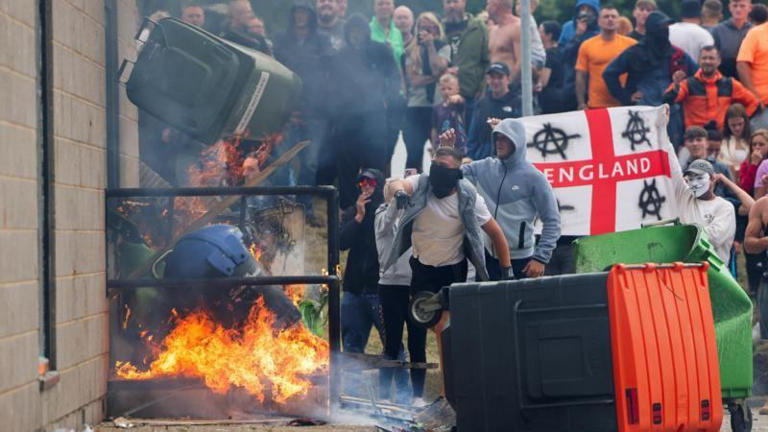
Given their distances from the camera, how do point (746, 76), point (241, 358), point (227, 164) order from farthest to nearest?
point (746, 76) → point (227, 164) → point (241, 358)

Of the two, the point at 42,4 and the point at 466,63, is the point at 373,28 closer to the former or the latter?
the point at 466,63

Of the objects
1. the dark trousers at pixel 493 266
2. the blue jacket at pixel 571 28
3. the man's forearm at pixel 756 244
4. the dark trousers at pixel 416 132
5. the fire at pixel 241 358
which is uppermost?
the blue jacket at pixel 571 28

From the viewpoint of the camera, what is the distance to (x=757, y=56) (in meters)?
14.9

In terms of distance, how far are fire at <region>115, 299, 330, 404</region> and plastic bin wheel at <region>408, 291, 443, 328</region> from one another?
637mm

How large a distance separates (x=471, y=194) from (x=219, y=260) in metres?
1.81

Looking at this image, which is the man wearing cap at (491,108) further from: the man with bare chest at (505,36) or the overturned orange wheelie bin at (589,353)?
the overturned orange wheelie bin at (589,353)

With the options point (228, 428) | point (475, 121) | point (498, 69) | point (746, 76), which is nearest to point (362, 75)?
point (475, 121)

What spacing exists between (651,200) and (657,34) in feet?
7.85

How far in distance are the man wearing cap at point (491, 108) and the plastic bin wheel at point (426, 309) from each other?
4006 millimetres

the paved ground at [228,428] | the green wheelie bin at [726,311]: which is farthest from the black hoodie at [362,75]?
the paved ground at [228,428]

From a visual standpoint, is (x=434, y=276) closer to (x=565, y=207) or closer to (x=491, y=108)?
(x=565, y=207)

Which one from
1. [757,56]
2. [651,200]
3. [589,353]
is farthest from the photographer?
[757,56]

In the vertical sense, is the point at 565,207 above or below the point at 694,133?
below

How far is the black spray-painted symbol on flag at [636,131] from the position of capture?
1316 cm
